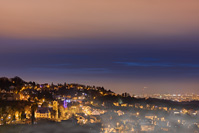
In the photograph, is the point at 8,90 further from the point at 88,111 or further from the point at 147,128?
the point at 147,128

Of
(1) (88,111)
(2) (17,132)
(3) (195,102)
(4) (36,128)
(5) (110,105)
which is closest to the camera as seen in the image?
(2) (17,132)

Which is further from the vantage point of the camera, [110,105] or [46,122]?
[110,105]

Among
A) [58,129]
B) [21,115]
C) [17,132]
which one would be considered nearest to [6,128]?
[17,132]

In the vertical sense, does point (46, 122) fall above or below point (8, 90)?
below

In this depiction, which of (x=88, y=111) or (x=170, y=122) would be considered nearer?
(x=170, y=122)

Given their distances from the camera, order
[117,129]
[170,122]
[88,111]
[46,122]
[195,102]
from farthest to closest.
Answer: [195,102] → [88,111] → [170,122] → [117,129] → [46,122]

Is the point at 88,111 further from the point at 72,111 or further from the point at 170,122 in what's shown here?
the point at 170,122

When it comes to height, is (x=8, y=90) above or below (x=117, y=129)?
above

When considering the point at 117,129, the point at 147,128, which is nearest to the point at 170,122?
the point at 147,128

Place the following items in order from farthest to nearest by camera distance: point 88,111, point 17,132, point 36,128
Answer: point 88,111, point 36,128, point 17,132
